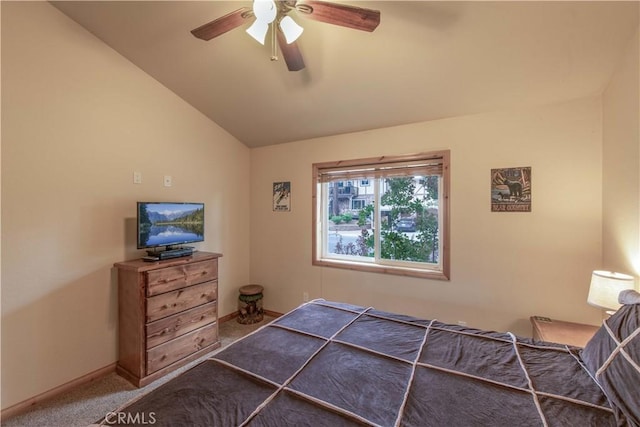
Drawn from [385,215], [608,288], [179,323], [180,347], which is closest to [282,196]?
[385,215]

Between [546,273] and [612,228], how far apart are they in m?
0.55

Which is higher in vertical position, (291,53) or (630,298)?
(291,53)

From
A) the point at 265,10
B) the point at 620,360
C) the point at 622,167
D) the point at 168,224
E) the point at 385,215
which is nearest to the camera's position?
the point at 620,360

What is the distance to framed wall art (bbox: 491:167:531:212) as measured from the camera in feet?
7.59

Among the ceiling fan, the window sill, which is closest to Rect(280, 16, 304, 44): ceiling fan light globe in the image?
the ceiling fan

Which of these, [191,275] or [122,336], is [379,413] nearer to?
[191,275]

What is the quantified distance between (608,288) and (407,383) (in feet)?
5.02

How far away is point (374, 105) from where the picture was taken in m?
2.60

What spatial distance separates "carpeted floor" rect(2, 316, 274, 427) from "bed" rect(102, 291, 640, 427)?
2.86 ft

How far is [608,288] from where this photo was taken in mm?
1670

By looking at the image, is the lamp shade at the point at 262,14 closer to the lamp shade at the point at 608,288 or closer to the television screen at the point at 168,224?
the television screen at the point at 168,224

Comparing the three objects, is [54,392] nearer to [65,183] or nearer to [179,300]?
[179,300]

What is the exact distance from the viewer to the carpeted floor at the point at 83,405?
179 centimetres

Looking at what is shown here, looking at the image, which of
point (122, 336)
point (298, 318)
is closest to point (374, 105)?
point (298, 318)
